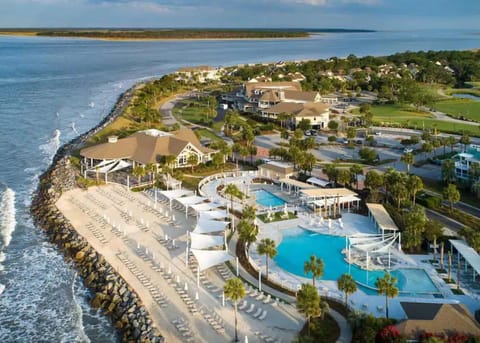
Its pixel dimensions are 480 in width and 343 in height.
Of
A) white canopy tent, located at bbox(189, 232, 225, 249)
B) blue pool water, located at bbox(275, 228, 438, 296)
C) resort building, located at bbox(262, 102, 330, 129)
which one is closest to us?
blue pool water, located at bbox(275, 228, 438, 296)

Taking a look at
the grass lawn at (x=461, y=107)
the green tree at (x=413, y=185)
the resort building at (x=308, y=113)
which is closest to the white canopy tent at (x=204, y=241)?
the green tree at (x=413, y=185)

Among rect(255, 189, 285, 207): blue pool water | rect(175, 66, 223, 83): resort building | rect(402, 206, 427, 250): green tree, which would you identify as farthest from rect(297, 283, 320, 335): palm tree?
rect(175, 66, 223, 83): resort building

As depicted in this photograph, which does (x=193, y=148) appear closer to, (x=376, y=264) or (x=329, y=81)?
(x=376, y=264)

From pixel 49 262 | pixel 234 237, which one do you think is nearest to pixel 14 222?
pixel 49 262

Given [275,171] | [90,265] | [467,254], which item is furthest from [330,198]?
[90,265]

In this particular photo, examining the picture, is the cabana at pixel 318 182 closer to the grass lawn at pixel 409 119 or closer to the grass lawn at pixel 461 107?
the grass lawn at pixel 409 119

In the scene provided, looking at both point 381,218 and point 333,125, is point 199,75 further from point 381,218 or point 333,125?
point 381,218

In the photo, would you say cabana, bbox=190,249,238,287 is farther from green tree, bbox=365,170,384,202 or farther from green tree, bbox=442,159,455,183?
green tree, bbox=442,159,455,183
